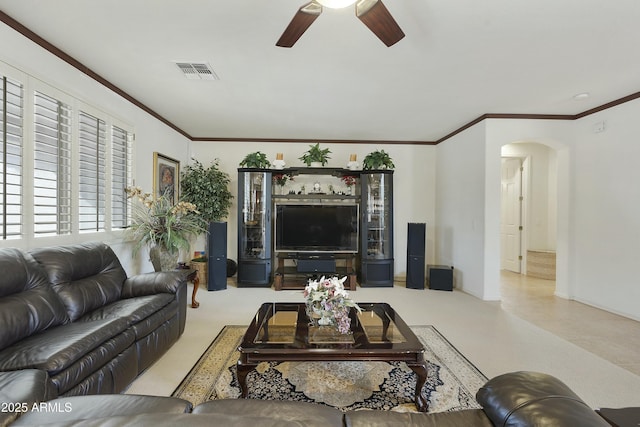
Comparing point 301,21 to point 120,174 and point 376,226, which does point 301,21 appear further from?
point 376,226

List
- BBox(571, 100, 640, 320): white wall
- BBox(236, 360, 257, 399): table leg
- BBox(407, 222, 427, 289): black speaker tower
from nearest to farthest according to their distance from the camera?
BBox(236, 360, 257, 399): table leg < BBox(571, 100, 640, 320): white wall < BBox(407, 222, 427, 289): black speaker tower

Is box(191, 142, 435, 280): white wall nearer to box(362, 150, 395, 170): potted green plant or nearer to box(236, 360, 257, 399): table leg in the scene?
box(362, 150, 395, 170): potted green plant

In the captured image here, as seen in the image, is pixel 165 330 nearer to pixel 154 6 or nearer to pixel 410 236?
pixel 154 6

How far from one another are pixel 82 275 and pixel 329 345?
6.98 ft

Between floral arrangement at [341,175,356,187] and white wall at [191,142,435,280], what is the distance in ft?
1.22

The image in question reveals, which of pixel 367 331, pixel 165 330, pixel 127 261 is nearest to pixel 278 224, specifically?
pixel 127 261

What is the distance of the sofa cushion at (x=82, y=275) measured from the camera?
2.14 meters

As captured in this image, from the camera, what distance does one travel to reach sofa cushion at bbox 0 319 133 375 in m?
1.43

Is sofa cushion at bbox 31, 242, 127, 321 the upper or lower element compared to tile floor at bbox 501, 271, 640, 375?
upper

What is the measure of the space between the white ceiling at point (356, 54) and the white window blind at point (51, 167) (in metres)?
0.59

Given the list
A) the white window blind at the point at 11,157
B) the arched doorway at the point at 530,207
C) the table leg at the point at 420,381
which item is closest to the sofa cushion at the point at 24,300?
the white window blind at the point at 11,157

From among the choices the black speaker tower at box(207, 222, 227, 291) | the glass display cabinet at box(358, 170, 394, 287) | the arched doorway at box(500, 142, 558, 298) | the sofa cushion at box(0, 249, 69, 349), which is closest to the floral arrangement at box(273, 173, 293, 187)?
the black speaker tower at box(207, 222, 227, 291)

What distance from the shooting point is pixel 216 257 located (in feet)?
15.2

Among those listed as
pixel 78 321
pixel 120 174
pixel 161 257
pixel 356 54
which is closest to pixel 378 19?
pixel 356 54
